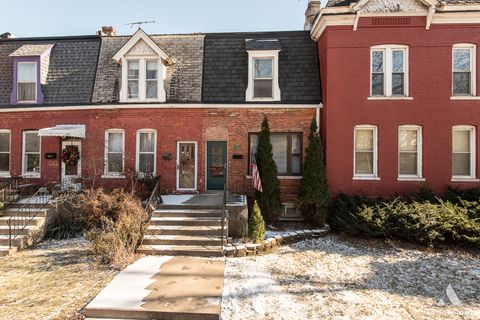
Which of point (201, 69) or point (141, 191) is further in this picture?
point (201, 69)

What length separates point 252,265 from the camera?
760cm

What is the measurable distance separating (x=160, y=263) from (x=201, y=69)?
28.5ft

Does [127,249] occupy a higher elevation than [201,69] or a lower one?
lower

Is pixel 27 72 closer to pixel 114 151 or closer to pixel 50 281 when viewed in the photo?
pixel 114 151

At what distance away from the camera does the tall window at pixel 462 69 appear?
11547 mm

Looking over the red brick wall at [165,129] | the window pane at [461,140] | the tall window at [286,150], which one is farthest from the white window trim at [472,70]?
the tall window at [286,150]

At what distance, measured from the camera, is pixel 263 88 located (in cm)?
1248

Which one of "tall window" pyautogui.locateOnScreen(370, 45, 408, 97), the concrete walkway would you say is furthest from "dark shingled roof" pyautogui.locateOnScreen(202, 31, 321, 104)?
the concrete walkway

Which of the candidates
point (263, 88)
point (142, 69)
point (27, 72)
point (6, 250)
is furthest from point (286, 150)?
point (27, 72)

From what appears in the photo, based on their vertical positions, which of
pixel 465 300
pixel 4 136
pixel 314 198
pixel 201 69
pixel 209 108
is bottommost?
pixel 465 300

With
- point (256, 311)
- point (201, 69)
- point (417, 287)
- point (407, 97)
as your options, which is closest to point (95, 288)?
point (256, 311)

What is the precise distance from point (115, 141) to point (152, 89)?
113 inches

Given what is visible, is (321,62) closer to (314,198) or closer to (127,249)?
(314,198)

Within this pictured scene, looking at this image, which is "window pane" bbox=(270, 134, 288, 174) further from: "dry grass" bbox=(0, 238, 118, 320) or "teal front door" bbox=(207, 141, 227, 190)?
"dry grass" bbox=(0, 238, 118, 320)
